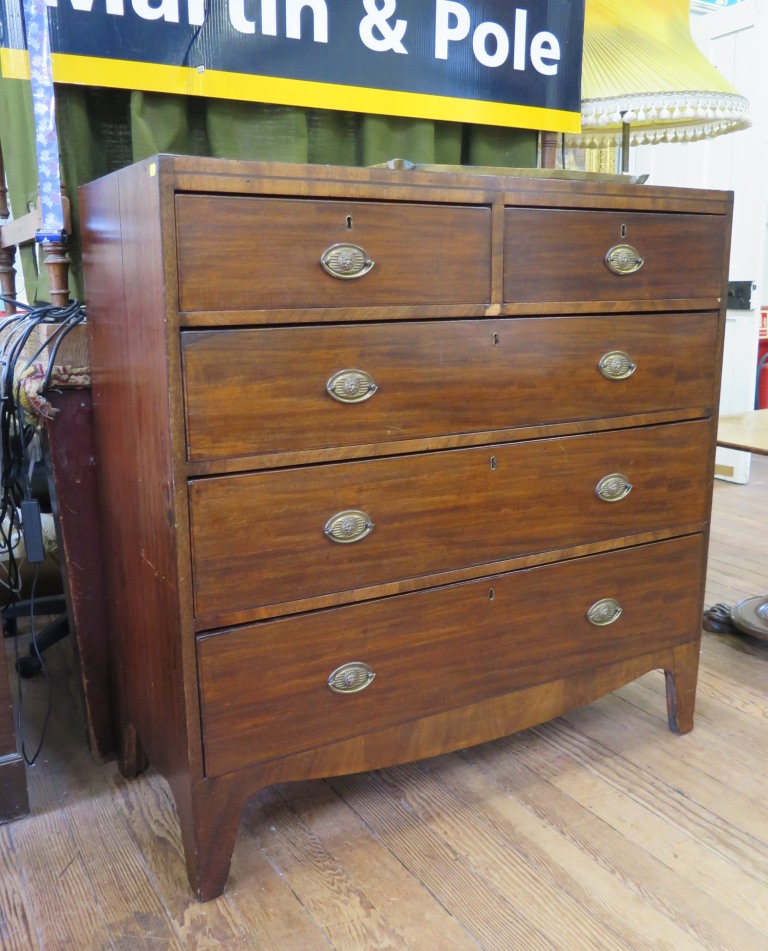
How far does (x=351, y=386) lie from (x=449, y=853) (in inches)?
28.4

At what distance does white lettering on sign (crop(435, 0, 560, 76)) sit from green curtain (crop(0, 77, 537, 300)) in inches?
5.6

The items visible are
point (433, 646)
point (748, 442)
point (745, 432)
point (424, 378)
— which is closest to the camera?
point (424, 378)

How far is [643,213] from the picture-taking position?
1.29m

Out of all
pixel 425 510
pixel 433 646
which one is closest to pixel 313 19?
pixel 425 510

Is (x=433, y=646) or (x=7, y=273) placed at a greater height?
(x=7, y=273)

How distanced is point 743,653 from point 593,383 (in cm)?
97

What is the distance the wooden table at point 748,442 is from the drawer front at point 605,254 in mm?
432

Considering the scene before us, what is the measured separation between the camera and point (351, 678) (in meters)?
1.20

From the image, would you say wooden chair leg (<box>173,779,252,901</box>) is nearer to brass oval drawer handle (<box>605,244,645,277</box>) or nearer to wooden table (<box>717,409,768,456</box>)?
brass oval drawer handle (<box>605,244,645,277</box>)

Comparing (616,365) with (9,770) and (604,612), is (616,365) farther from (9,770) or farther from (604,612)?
(9,770)

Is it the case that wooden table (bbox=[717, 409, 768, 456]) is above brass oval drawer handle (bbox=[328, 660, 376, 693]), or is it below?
above

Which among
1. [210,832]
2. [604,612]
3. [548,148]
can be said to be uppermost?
[548,148]

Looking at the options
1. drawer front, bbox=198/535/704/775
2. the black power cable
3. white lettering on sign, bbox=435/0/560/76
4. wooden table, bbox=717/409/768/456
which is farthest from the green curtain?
drawer front, bbox=198/535/704/775

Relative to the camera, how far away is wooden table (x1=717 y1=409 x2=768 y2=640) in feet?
5.65
